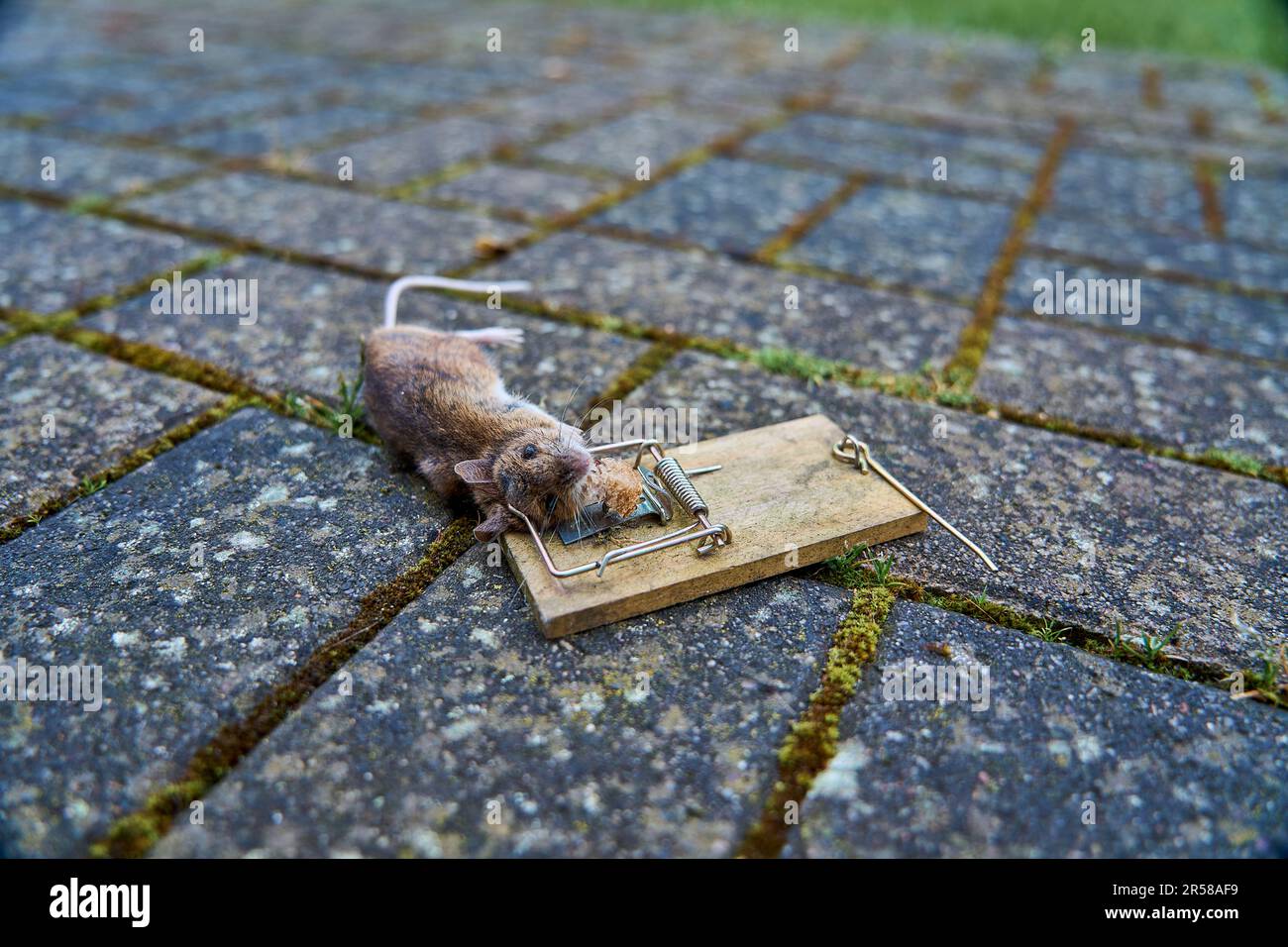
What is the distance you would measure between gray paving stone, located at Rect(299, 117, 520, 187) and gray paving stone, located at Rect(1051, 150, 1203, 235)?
2969 millimetres

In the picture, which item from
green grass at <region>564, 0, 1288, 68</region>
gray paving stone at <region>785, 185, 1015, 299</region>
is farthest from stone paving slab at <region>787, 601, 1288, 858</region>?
green grass at <region>564, 0, 1288, 68</region>

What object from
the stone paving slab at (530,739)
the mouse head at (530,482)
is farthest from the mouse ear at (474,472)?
the stone paving slab at (530,739)

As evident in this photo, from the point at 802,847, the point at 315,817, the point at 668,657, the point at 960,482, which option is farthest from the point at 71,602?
the point at 960,482

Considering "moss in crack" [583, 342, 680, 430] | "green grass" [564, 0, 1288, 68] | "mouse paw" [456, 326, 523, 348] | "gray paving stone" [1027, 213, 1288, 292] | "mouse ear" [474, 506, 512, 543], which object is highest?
"green grass" [564, 0, 1288, 68]

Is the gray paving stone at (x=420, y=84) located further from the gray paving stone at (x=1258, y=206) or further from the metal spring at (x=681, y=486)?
the metal spring at (x=681, y=486)

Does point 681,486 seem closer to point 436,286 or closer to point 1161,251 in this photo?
point 436,286

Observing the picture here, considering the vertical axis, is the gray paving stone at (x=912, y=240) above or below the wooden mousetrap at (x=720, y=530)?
above

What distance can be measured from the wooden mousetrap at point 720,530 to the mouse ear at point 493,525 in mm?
30

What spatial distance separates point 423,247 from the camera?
3721mm

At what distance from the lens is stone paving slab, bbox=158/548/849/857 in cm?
149

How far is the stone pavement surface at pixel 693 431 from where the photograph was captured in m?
1.57

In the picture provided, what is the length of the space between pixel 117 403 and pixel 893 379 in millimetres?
2220

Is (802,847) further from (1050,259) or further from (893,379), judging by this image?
(1050,259)

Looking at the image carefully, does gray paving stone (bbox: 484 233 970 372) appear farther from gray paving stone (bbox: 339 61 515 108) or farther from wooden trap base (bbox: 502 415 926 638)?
gray paving stone (bbox: 339 61 515 108)
